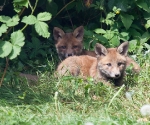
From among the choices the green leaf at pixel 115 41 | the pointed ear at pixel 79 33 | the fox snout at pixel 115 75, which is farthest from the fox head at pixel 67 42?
the fox snout at pixel 115 75

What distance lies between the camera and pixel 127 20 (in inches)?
359

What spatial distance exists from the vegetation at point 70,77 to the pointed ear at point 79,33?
0.39 ft

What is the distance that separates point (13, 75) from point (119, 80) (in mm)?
1638

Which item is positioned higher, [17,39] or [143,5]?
[17,39]

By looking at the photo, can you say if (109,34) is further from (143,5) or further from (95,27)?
(143,5)

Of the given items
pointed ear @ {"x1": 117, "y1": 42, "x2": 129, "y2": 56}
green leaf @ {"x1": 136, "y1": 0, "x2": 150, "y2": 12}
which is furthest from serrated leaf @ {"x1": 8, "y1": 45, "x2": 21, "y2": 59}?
green leaf @ {"x1": 136, "y1": 0, "x2": 150, "y2": 12}

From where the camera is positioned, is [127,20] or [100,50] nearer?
[100,50]

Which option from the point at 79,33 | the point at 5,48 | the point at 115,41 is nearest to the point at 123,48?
the point at 115,41

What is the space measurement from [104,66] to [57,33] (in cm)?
182

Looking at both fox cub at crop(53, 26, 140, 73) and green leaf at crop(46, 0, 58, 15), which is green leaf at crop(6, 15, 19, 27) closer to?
green leaf at crop(46, 0, 58, 15)

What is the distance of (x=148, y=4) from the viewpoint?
9250mm

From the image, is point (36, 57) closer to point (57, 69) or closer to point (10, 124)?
point (57, 69)

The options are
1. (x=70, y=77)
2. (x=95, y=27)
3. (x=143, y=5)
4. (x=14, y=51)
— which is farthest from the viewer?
(x=95, y=27)

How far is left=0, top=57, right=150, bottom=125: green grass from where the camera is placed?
5.80 meters
